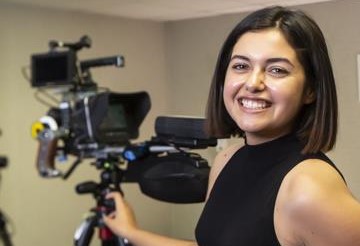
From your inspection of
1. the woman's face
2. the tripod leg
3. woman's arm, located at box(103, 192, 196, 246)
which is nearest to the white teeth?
the woman's face

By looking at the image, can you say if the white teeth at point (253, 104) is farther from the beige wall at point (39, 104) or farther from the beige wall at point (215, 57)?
the beige wall at point (39, 104)

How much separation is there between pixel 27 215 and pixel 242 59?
2170 millimetres

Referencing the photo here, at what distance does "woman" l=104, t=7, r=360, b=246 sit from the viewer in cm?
67

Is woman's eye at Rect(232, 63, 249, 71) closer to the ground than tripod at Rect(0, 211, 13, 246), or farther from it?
farther from it

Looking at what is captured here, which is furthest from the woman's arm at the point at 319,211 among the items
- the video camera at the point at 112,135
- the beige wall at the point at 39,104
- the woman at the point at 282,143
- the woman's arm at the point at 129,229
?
the beige wall at the point at 39,104

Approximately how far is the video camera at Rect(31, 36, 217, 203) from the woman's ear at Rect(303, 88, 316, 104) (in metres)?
0.64

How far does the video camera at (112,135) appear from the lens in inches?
58.4

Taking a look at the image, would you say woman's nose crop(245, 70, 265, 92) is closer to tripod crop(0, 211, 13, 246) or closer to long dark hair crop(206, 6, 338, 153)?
long dark hair crop(206, 6, 338, 153)

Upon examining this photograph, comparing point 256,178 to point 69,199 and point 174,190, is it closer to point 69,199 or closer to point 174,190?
point 174,190

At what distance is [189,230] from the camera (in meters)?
3.28

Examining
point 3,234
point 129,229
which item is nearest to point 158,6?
point 3,234

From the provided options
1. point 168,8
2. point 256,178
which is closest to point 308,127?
point 256,178

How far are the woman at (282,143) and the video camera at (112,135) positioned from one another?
23.1 inches

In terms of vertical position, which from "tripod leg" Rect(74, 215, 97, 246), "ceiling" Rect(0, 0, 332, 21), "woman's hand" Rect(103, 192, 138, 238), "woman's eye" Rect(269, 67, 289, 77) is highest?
"ceiling" Rect(0, 0, 332, 21)
